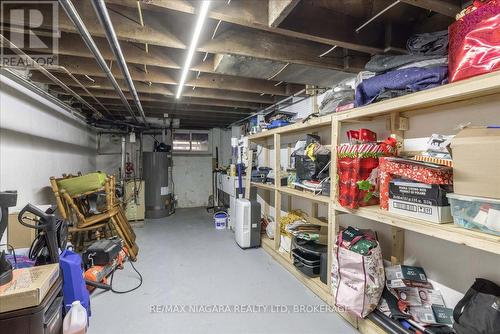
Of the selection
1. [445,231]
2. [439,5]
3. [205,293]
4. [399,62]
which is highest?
[439,5]

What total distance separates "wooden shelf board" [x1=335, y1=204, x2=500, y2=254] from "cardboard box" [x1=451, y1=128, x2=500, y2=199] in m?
0.19

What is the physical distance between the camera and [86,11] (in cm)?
169

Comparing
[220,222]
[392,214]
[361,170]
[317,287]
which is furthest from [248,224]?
[392,214]

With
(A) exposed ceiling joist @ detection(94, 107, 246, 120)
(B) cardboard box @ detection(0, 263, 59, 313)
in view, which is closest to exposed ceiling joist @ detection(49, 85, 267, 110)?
(A) exposed ceiling joist @ detection(94, 107, 246, 120)

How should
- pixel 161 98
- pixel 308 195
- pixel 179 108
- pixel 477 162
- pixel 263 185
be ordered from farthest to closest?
1. pixel 179 108
2. pixel 161 98
3. pixel 263 185
4. pixel 308 195
5. pixel 477 162

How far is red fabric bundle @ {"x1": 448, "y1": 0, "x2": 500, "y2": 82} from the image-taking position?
3.58 ft

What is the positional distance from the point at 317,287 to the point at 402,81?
1852 mm

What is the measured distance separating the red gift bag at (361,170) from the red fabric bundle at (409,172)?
11 cm

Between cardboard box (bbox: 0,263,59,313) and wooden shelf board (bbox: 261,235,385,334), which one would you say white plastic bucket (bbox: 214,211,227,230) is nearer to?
wooden shelf board (bbox: 261,235,385,334)

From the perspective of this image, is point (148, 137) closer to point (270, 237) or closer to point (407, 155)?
point (270, 237)

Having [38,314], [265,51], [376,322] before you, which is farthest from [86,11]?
[376,322]

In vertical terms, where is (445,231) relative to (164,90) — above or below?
below

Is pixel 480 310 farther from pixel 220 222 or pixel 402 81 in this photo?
pixel 220 222

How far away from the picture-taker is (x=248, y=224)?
3510mm
